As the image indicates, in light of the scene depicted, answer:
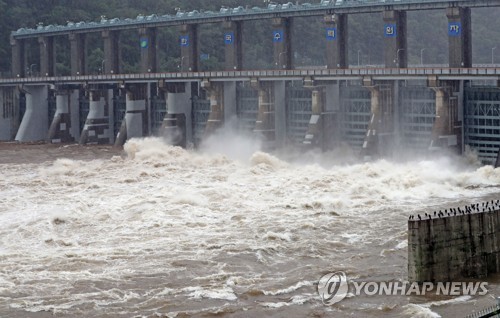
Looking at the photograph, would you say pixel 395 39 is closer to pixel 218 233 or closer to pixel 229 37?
pixel 229 37

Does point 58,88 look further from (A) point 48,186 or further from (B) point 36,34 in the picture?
(A) point 48,186

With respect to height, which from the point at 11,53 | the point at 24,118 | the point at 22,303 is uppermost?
the point at 11,53

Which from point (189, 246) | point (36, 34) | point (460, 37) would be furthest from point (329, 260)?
point (36, 34)

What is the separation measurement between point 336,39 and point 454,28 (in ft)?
34.7

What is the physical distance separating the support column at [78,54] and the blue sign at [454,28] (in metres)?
40.9

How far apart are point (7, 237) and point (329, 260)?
13.5m

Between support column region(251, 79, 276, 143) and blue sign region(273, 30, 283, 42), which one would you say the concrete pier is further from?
blue sign region(273, 30, 283, 42)

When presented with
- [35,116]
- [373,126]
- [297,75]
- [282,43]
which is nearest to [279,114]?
[297,75]

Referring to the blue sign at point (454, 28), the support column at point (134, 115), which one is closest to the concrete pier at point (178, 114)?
the support column at point (134, 115)

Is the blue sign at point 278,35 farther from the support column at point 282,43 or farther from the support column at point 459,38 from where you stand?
the support column at point 459,38

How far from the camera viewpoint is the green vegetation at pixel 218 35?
112 m

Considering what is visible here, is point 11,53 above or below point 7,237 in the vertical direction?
above

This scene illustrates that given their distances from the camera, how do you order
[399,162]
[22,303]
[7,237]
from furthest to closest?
1. [399,162]
2. [7,237]
3. [22,303]

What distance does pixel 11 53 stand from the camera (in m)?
108
